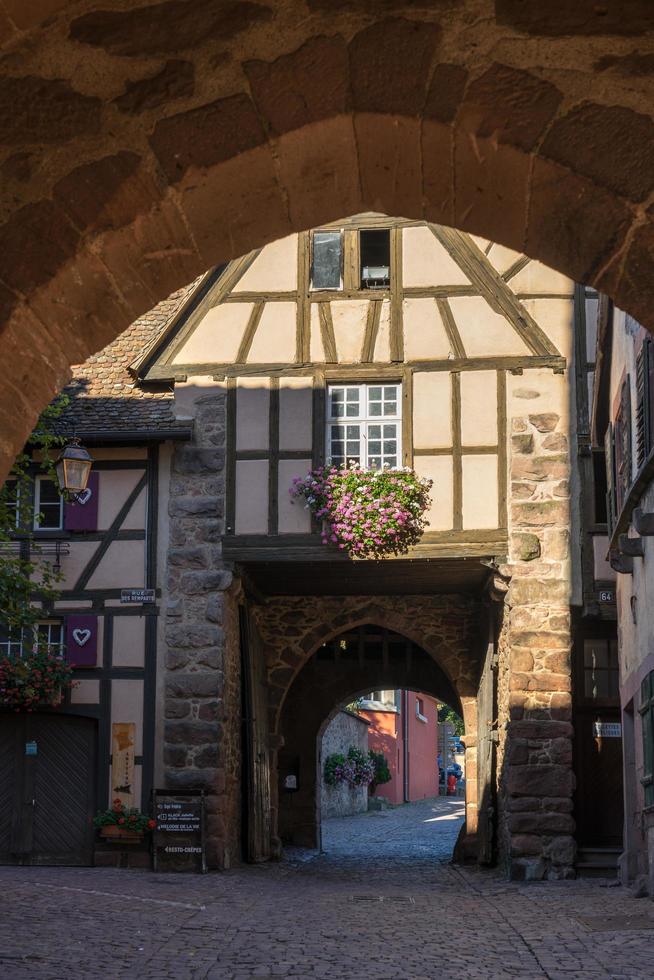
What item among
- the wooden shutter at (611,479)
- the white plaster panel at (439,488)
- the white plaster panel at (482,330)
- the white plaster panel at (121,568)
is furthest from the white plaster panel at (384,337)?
the white plaster panel at (121,568)

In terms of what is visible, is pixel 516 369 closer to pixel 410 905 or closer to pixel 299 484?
pixel 299 484

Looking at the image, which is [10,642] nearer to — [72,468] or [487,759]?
[72,468]

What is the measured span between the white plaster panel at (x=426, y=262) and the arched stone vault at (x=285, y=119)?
1080 centimetres

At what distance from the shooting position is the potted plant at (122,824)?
13.3 m

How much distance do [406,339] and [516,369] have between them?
1.21m

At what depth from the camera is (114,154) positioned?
3119 millimetres

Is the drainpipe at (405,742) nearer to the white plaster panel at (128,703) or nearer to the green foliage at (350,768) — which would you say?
the green foliage at (350,768)

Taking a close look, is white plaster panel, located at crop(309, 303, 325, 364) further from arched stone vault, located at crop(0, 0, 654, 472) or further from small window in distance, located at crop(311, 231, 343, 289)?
arched stone vault, located at crop(0, 0, 654, 472)

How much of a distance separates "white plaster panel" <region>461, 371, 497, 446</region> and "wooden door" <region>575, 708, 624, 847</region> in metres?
3.50

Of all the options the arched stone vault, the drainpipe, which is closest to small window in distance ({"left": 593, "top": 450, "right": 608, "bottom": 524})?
the arched stone vault

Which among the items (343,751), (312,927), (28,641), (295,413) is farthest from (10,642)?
(343,751)

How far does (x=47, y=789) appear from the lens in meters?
13.8

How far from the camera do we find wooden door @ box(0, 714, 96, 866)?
13.7m

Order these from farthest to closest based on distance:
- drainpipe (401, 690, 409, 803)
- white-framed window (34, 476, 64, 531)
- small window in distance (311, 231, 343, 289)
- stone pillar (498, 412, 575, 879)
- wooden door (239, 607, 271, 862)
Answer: drainpipe (401, 690, 409, 803)
wooden door (239, 607, 271, 862)
white-framed window (34, 476, 64, 531)
small window in distance (311, 231, 343, 289)
stone pillar (498, 412, 575, 879)
